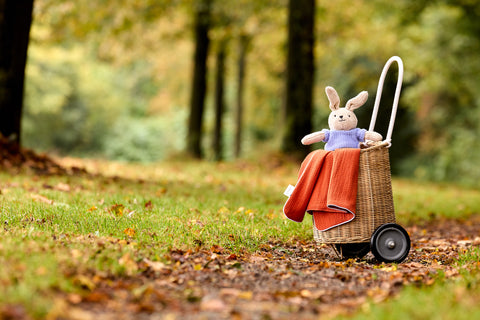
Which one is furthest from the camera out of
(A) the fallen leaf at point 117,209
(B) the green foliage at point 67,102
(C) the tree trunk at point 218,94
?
(B) the green foliage at point 67,102

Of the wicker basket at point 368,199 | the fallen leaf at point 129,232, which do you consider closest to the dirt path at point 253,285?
the wicker basket at point 368,199

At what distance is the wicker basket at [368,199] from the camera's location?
4582 millimetres

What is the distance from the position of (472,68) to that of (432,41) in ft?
6.40

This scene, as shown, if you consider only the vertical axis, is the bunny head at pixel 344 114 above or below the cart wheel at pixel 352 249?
above

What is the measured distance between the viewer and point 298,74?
1326cm

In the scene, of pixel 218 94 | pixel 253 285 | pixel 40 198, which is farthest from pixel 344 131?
pixel 218 94

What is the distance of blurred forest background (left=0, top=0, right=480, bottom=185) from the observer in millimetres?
15445

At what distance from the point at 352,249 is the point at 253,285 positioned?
61.1 inches

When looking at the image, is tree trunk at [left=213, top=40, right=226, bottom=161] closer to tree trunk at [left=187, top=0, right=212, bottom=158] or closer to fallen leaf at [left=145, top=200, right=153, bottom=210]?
tree trunk at [left=187, top=0, right=212, bottom=158]

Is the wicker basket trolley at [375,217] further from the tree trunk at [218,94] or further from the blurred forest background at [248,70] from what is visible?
the tree trunk at [218,94]

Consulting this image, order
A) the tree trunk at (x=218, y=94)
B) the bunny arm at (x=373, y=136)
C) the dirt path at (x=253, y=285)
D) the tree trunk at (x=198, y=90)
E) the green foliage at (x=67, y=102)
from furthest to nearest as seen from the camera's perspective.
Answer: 1. the green foliage at (x=67, y=102)
2. the tree trunk at (x=218, y=94)
3. the tree trunk at (x=198, y=90)
4. the bunny arm at (x=373, y=136)
5. the dirt path at (x=253, y=285)

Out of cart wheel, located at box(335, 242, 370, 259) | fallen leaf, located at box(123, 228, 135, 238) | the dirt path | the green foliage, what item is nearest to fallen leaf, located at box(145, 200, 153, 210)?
fallen leaf, located at box(123, 228, 135, 238)

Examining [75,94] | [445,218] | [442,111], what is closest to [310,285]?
[445,218]

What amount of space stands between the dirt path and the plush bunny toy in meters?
1.06
